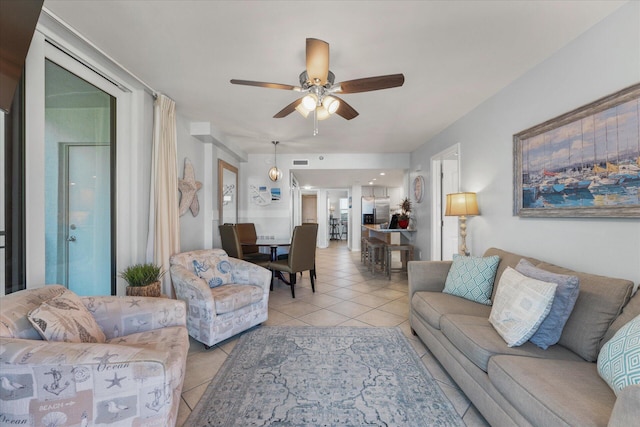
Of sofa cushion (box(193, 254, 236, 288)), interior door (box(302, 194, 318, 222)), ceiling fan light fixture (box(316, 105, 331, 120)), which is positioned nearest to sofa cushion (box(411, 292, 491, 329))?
ceiling fan light fixture (box(316, 105, 331, 120))

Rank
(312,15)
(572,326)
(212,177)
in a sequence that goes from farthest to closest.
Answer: (212,177)
(312,15)
(572,326)

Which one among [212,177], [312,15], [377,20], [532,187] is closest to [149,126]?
[212,177]

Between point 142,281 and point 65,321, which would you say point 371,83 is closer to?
point 65,321

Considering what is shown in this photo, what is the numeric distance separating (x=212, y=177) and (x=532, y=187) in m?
3.93

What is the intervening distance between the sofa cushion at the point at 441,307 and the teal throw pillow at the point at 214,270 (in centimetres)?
197

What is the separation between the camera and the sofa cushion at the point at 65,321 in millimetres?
1136

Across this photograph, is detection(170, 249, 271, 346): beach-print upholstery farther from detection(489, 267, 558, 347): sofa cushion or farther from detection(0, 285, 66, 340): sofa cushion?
detection(489, 267, 558, 347): sofa cushion

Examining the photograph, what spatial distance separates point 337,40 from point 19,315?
2.36m

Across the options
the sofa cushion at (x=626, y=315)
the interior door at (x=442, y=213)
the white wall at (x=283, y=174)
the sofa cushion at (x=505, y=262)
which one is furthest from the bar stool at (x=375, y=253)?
the sofa cushion at (x=626, y=315)

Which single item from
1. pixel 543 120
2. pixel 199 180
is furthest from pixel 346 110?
pixel 199 180

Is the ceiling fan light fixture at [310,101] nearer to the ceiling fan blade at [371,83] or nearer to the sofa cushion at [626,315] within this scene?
the ceiling fan blade at [371,83]

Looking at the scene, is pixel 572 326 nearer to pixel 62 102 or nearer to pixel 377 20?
pixel 377 20

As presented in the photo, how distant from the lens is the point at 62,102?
1855mm

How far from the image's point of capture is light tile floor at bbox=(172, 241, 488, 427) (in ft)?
5.59
